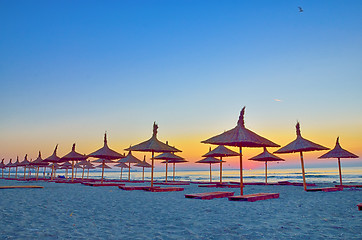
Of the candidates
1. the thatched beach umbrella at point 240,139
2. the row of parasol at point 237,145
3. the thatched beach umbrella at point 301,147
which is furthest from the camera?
the thatched beach umbrella at point 301,147

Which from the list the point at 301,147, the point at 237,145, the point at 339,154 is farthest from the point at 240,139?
the point at 339,154

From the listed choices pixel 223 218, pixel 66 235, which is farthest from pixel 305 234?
pixel 66 235

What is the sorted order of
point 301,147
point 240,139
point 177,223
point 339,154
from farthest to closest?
1. point 339,154
2. point 301,147
3. point 240,139
4. point 177,223

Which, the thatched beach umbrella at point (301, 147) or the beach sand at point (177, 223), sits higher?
the thatched beach umbrella at point (301, 147)

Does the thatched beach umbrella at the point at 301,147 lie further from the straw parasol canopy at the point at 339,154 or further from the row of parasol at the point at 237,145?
the straw parasol canopy at the point at 339,154

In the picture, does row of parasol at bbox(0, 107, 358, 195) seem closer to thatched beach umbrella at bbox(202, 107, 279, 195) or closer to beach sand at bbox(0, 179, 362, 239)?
thatched beach umbrella at bbox(202, 107, 279, 195)

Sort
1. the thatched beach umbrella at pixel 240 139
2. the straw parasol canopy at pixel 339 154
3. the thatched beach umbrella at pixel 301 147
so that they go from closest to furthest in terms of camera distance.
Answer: the thatched beach umbrella at pixel 240 139
the thatched beach umbrella at pixel 301 147
the straw parasol canopy at pixel 339 154

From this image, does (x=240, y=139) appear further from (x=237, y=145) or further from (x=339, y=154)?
(x=339, y=154)

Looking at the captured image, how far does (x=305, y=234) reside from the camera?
4566 millimetres

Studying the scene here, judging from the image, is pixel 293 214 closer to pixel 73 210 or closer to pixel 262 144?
pixel 262 144

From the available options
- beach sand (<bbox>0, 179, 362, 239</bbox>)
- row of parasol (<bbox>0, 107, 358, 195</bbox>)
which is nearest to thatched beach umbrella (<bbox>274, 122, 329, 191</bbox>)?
row of parasol (<bbox>0, 107, 358, 195</bbox>)

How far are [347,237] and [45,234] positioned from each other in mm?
5025

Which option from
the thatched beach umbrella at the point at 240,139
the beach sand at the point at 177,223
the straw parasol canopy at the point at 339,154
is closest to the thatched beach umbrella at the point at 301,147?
the thatched beach umbrella at the point at 240,139

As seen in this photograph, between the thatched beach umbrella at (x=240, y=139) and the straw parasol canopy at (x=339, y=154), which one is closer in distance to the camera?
the thatched beach umbrella at (x=240, y=139)
